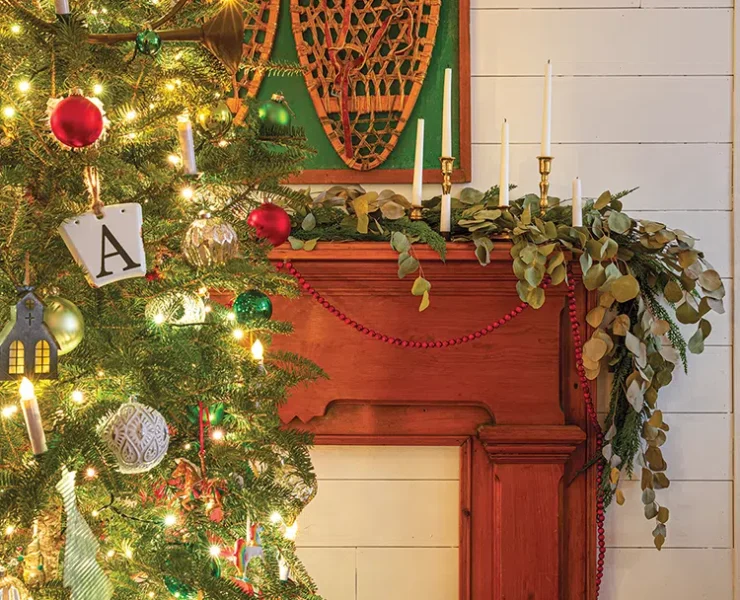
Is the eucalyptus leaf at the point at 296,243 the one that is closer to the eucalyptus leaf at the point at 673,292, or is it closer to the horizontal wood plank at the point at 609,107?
the horizontal wood plank at the point at 609,107

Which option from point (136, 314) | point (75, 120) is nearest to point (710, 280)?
point (136, 314)

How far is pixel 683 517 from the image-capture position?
5.73 feet

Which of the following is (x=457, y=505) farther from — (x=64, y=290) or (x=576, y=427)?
(x=64, y=290)

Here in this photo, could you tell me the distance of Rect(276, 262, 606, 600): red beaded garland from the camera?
162 centimetres

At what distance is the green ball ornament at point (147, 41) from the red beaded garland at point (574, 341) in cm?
70

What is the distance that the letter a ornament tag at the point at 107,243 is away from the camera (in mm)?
860

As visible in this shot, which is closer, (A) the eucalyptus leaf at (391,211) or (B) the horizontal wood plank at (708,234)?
(A) the eucalyptus leaf at (391,211)

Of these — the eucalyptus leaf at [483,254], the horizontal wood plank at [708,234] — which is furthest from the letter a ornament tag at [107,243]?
the horizontal wood plank at [708,234]

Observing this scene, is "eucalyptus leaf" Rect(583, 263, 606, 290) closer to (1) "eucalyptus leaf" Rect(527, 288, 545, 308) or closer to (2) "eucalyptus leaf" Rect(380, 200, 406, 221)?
(1) "eucalyptus leaf" Rect(527, 288, 545, 308)

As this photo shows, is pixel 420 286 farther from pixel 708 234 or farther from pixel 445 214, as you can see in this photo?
pixel 708 234

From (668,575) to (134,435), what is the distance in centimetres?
135

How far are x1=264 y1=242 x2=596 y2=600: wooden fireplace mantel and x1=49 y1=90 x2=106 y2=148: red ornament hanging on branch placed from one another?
2.69ft

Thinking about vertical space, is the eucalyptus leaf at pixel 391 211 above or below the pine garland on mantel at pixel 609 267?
above

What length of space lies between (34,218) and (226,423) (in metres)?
0.38
